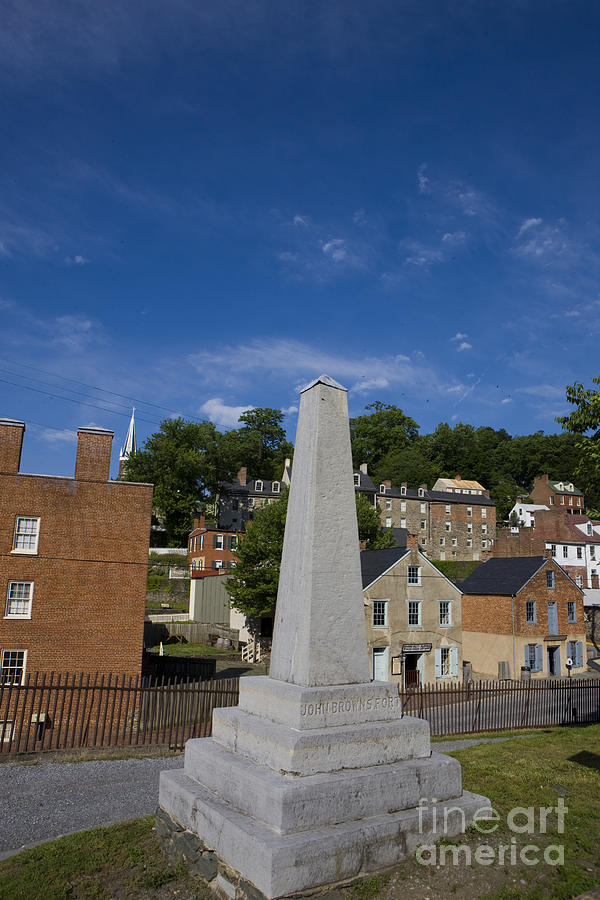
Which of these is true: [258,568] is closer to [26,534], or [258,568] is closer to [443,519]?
[26,534]

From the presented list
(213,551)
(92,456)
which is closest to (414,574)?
(92,456)

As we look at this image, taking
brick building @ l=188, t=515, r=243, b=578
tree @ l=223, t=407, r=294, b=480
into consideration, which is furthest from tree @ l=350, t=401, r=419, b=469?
brick building @ l=188, t=515, r=243, b=578

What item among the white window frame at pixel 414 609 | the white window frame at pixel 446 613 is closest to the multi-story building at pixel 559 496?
the white window frame at pixel 446 613

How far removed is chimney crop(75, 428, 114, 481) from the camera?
2008cm

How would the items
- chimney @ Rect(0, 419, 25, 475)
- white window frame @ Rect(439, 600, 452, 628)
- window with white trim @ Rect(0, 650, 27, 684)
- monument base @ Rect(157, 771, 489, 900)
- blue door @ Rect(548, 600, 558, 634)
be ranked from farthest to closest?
blue door @ Rect(548, 600, 558, 634) → white window frame @ Rect(439, 600, 452, 628) → chimney @ Rect(0, 419, 25, 475) → window with white trim @ Rect(0, 650, 27, 684) → monument base @ Rect(157, 771, 489, 900)

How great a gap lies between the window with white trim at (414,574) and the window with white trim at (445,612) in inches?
82.4

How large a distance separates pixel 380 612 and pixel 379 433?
2881 inches

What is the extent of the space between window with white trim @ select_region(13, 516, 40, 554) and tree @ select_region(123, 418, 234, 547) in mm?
44632

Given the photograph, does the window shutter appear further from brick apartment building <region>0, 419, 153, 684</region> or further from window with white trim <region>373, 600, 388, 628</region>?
brick apartment building <region>0, 419, 153, 684</region>

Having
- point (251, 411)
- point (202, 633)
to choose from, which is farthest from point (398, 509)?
point (202, 633)

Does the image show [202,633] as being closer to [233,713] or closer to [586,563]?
[233,713]

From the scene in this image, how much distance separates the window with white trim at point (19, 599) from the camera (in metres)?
18.6

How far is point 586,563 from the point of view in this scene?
60438mm

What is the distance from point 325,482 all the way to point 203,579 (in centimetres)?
4251
